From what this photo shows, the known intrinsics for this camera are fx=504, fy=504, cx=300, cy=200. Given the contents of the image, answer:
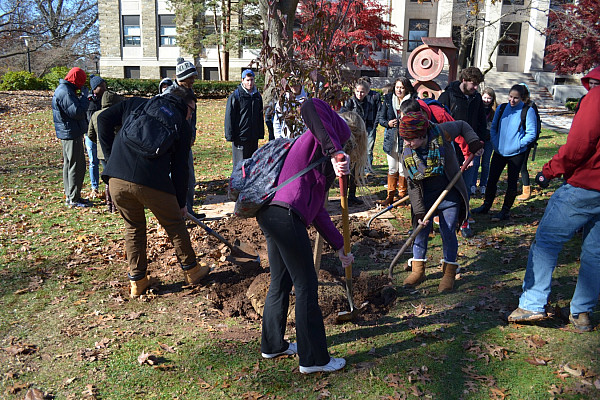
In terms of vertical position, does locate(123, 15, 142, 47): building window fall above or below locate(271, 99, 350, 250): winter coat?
above

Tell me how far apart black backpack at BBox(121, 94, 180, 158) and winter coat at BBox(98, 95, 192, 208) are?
0.06 m

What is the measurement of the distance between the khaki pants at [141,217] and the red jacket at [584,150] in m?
3.31

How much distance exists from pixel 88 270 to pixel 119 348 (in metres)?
1.94

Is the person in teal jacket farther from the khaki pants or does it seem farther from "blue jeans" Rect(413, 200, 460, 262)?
the khaki pants

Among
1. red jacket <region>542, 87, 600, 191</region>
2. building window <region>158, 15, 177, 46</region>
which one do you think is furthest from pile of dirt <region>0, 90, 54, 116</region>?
red jacket <region>542, 87, 600, 191</region>

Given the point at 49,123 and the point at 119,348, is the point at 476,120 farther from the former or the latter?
the point at 49,123

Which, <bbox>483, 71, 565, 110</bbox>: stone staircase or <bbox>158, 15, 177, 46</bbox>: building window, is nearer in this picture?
<bbox>483, 71, 565, 110</bbox>: stone staircase

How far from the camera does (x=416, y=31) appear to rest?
34.7 m

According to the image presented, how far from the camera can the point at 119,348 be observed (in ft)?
13.5

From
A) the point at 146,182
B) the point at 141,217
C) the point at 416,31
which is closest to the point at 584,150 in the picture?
the point at 146,182

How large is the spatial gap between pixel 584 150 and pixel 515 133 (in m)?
3.56

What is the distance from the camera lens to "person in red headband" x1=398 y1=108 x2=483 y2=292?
191 inches

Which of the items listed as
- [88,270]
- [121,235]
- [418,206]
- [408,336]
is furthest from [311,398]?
[121,235]

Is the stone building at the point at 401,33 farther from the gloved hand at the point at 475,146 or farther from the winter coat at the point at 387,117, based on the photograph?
the gloved hand at the point at 475,146
